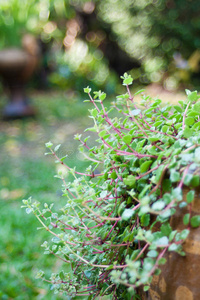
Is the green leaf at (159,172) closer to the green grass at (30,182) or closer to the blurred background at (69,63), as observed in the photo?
the green grass at (30,182)

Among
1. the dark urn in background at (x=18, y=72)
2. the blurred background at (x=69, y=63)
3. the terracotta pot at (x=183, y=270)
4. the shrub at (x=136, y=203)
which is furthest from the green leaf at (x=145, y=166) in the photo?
the dark urn in background at (x=18, y=72)

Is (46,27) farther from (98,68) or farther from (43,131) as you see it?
(43,131)

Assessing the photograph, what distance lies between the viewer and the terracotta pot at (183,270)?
761mm

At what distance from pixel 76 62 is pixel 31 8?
7.08 feet

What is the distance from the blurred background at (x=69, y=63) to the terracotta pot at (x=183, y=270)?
2574mm

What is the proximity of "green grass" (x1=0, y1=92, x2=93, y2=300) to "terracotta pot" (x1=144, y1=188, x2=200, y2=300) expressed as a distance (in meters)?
1.30

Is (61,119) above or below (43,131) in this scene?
above

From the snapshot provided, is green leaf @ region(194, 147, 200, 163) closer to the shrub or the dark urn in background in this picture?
the shrub

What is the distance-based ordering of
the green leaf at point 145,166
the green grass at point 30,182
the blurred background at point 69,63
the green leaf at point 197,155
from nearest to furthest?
the green leaf at point 197,155, the green leaf at point 145,166, the green grass at point 30,182, the blurred background at point 69,63

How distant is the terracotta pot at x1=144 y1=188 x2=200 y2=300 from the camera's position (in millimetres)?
761

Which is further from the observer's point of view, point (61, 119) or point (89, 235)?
point (61, 119)

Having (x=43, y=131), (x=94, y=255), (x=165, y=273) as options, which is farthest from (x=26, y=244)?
(x=43, y=131)

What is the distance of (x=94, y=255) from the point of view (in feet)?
3.44

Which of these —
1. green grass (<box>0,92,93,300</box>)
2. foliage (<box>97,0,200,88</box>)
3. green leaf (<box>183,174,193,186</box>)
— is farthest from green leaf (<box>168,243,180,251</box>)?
foliage (<box>97,0,200,88</box>)
